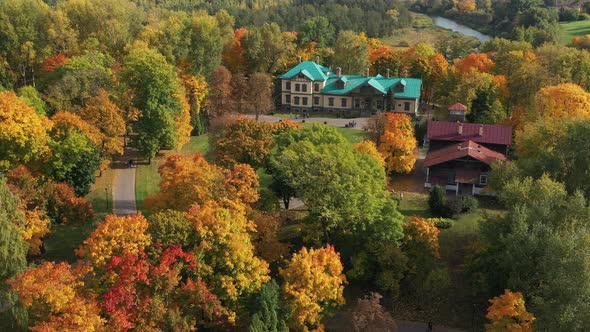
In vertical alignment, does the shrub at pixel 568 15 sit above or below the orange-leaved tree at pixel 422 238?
above

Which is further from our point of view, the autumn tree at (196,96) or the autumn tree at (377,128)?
the autumn tree at (196,96)

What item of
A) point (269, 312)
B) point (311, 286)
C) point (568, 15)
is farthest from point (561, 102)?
point (568, 15)

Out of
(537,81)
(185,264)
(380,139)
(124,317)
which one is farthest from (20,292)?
(537,81)

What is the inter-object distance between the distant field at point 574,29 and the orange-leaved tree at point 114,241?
9566 cm

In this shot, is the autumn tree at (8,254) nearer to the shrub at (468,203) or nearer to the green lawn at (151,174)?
the green lawn at (151,174)

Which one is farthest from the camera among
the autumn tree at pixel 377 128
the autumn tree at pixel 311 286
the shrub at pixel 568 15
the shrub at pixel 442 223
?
the shrub at pixel 568 15

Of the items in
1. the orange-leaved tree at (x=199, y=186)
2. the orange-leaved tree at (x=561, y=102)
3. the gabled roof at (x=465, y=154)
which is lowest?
the orange-leaved tree at (x=199, y=186)

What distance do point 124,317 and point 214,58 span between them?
4685 cm

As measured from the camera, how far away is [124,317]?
23.9 m

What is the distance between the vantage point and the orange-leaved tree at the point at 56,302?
2273 cm

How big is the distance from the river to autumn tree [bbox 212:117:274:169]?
3920 inches

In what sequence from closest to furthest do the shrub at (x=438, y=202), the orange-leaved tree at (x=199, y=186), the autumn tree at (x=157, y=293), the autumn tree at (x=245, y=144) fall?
the autumn tree at (x=157, y=293) → the orange-leaved tree at (x=199, y=186) → the autumn tree at (x=245, y=144) → the shrub at (x=438, y=202)

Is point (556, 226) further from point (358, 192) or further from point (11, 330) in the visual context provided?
point (11, 330)

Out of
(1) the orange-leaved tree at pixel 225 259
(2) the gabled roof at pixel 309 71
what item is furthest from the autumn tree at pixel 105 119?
(2) the gabled roof at pixel 309 71
